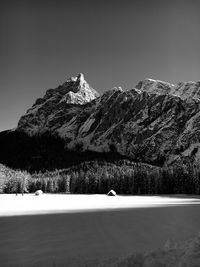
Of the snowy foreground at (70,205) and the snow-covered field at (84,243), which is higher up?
the snow-covered field at (84,243)

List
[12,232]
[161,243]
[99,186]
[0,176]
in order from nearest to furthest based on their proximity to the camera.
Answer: [161,243] → [12,232] → [0,176] → [99,186]

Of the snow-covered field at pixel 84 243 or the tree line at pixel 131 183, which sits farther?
the tree line at pixel 131 183

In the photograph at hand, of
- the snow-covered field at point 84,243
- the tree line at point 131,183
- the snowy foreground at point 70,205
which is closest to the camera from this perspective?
the snow-covered field at point 84,243

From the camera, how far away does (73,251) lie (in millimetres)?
11664

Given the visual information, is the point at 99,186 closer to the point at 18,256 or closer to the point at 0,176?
the point at 0,176

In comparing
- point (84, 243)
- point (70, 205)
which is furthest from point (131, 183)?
point (84, 243)

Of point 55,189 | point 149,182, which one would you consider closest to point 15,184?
point 55,189

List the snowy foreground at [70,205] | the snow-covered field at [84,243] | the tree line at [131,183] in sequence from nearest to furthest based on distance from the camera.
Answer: the snow-covered field at [84,243] < the snowy foreground at [70,205] < the tree line at [131,183]

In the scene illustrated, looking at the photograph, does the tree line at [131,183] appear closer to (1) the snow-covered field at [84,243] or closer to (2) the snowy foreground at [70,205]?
(2) the snowy foreground at [70,205]

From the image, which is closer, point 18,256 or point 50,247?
point 18,256

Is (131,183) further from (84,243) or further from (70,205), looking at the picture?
(84,243)

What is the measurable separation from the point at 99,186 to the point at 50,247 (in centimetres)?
11121

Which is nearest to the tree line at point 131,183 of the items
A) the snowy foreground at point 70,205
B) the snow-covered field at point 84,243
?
the snowy foreground at point 70,205

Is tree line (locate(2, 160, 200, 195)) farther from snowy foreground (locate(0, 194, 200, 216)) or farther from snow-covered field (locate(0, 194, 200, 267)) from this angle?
snow-covered field (locate(0, 194, 200, 267))
